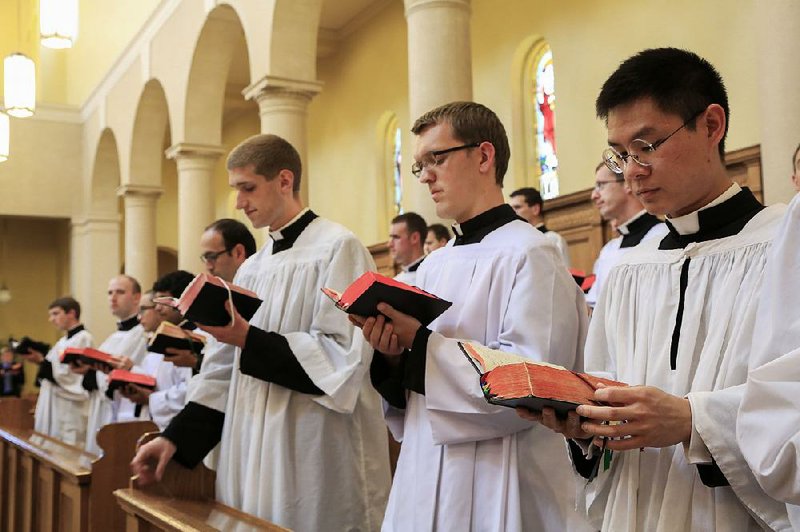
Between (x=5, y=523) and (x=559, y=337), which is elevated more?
(x=559, y=337)

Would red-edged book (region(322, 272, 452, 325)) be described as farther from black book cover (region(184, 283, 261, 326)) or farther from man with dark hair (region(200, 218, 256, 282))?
man with dark hair (region(200, 218, 256, 282))

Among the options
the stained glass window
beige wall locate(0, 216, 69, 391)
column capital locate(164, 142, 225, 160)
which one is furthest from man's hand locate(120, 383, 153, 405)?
beige wall locate(0, 216, 69, 391)

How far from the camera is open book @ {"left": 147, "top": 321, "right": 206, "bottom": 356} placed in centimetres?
506

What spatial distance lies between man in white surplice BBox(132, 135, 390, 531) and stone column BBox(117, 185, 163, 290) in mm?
13589

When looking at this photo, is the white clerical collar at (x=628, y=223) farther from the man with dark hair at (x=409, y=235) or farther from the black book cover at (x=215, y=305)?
the black book cover at (x=215, y=305)

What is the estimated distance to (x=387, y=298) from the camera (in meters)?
2.50

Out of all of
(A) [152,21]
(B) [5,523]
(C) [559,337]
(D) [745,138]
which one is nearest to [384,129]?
(A) [152,21]

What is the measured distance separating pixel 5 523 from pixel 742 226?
235 inches

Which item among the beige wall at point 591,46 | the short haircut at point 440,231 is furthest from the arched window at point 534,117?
the short haircut at point 440,231

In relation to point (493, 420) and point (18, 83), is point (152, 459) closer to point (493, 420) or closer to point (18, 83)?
point (493, 420)

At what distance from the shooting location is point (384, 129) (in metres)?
15.4

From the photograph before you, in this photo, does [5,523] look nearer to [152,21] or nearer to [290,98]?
[290,98]

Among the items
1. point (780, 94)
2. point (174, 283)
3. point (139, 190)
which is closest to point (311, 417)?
point (174, 283)

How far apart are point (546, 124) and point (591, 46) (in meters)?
1.46
